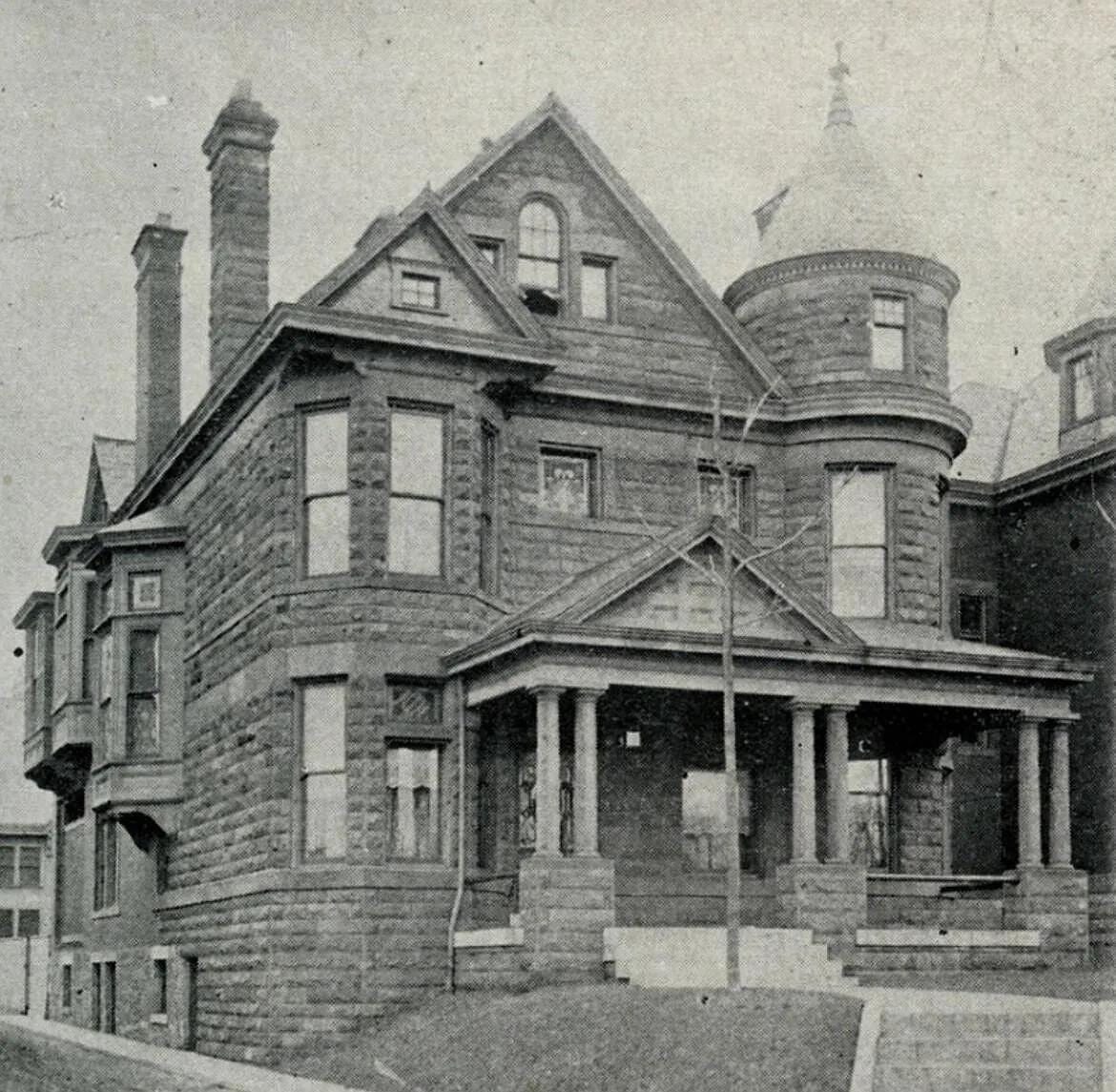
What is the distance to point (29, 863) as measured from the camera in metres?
64.8

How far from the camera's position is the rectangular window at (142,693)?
102 ft

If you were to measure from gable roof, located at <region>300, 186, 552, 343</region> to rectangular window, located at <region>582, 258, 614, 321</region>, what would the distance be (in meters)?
2.60

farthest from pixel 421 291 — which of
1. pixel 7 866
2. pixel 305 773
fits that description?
pixel 7 866

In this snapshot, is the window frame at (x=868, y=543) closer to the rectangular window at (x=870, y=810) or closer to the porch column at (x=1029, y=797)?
the rectangular window at (x=870, y=810)

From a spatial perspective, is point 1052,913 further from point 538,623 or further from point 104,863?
point 104,863

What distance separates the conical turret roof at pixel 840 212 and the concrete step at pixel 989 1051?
15.7 metres

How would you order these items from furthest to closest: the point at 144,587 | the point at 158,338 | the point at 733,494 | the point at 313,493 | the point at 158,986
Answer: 1. the point at 158,338
2. the point at 144,587
3. the point at 158,986
4. the point at 733,494
5. the point at 313,493

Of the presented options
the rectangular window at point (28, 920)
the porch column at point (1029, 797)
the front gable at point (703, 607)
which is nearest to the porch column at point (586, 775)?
the front gable at point (703, 607)

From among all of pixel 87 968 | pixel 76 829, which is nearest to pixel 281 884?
pixel 87 968

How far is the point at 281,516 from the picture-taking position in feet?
83.2

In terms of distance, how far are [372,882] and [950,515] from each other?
1444 cm

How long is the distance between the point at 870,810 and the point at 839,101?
1183cm

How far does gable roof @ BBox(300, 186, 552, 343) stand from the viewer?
2491 cm

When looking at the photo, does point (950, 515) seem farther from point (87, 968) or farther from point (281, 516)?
point (87, 968)
